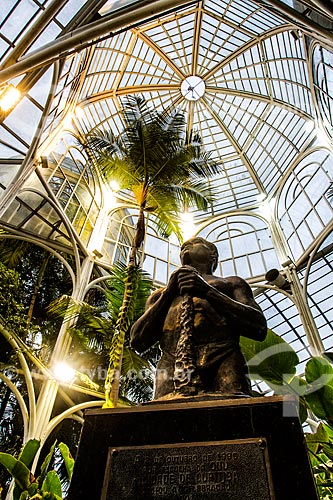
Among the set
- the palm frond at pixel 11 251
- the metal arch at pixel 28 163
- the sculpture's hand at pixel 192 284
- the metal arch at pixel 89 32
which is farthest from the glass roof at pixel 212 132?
the sculpture's hand at pixel 192 284

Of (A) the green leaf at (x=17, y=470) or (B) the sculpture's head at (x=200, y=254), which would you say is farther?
(A) the green leaf at (x=17, y=470)

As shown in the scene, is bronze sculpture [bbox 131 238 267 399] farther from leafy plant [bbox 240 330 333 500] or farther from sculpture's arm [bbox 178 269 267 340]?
leafy plant [bbox 240 330 333 500]

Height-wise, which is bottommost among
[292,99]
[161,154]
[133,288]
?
[133,288]

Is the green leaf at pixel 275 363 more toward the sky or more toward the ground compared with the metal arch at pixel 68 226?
more toward the ground

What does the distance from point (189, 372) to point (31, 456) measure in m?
3.03

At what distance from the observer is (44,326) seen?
12.9 m

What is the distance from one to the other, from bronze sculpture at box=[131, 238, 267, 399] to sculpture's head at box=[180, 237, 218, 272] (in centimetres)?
18

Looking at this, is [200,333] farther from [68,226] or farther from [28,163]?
[68,226]

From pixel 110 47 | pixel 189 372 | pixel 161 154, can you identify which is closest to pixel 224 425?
pixel 189 372

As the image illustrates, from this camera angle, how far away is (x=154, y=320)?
2.69 metres

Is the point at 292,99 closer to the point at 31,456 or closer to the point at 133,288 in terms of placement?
the point at 133,288

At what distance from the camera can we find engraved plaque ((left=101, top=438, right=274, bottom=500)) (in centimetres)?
159

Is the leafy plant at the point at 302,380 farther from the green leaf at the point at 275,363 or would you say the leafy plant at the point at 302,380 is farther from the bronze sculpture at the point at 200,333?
the bronze sculpture at the point at 200,333

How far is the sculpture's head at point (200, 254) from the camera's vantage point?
3020 millimetres
